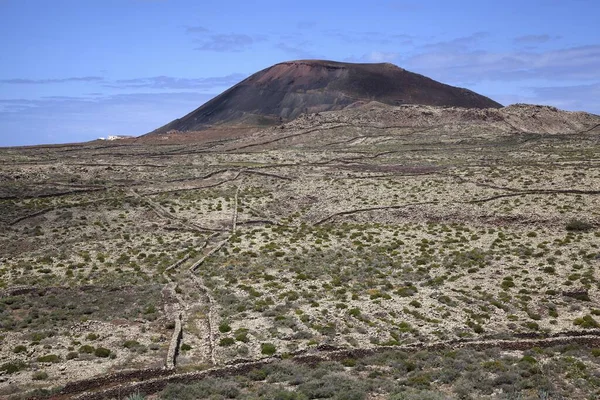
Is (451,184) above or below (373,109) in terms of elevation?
below

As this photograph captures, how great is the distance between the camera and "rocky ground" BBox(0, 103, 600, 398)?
87.5 ft

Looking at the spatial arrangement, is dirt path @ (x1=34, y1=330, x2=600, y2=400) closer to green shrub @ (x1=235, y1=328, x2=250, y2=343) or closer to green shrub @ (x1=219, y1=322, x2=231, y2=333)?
green shrub @ (x1=235, y1=328, x2=250, y2=343)

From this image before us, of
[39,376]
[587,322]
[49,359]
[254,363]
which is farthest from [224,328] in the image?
[587,322]

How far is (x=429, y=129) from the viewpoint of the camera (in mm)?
116438

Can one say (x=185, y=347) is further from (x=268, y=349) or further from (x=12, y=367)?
(x=12, y=367)

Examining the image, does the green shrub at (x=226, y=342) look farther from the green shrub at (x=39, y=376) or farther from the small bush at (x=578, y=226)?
the small bush at (x=578, y=226)

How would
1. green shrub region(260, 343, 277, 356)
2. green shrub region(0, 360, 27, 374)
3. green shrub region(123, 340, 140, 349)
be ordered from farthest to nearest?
green shrub region(123, 340, 140, 349), green shrub region(260, 343, 277, 356), green shrub region(0, 360, 27, 374)

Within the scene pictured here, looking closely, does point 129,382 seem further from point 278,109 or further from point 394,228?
point 278,109

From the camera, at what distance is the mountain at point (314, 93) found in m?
161

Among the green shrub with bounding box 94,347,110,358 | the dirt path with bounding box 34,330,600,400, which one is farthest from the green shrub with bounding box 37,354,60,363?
the dirt path with bounding box 34,330,600,400

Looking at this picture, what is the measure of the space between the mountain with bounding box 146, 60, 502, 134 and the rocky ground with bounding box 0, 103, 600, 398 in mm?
73644

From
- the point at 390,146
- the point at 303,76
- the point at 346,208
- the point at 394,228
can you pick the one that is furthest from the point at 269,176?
the point at 303,76

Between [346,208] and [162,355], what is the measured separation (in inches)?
1370

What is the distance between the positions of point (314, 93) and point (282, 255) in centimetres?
12810
